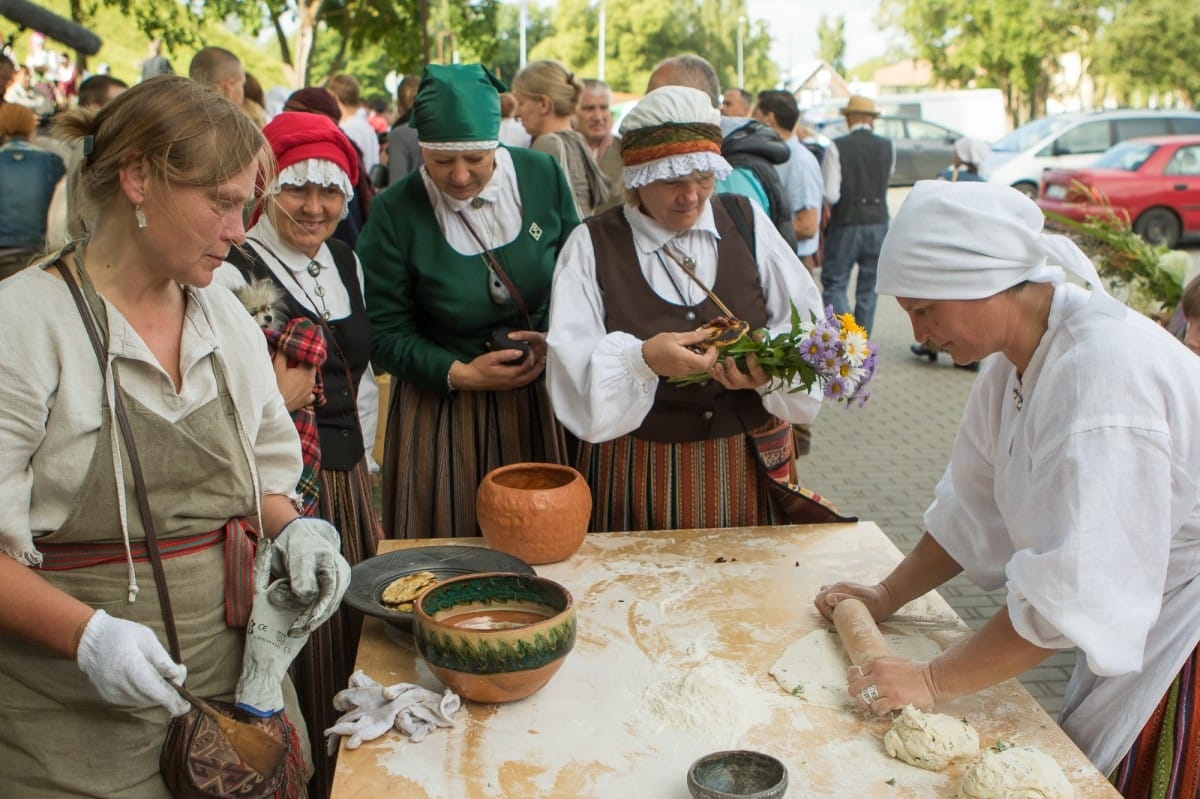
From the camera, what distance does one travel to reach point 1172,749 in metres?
1.77

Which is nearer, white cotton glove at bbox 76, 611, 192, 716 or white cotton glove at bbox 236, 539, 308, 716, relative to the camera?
white cotton glove at bbox 76, 611, 192, 716

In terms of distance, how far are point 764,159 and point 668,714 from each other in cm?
369

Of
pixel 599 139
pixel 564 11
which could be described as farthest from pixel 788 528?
pixel 564 11

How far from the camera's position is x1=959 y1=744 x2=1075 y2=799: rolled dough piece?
1.49 meters

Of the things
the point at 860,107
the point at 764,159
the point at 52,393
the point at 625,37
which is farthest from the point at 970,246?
the point at 625,37

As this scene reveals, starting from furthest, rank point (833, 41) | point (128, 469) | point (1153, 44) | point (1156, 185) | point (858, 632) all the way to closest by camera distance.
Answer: point (833, 41) → point (1153, 44) → point (1156, 185) → point (858, 632) → point (128, 469)

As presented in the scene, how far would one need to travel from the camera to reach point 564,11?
163ft

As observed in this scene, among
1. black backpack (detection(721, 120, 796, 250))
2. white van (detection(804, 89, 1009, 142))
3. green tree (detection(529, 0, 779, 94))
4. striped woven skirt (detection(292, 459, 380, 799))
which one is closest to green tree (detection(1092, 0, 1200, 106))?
white van (detection(804, 89, 1009, 142))

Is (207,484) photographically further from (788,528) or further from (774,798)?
(788,528)

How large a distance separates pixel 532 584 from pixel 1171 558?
3.48ft

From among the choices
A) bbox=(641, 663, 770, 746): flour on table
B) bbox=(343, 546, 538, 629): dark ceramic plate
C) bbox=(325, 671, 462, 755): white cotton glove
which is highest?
bbox=(343, 546, 538, 629): dark ceramic plate

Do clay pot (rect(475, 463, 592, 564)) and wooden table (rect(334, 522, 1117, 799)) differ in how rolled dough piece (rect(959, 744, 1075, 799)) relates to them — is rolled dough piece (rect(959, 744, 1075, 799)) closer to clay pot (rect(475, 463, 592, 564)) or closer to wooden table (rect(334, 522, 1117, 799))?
wooden table (rect(334, 522, 1117, 799))

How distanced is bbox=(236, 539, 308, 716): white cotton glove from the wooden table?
0.64ft

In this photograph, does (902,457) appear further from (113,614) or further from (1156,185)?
(1156,185)
